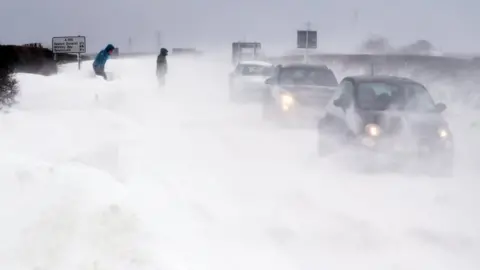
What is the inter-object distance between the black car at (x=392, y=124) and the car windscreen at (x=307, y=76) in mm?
4804

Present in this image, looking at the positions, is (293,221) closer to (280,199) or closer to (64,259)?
(280,199)

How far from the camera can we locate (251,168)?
10.0 metres

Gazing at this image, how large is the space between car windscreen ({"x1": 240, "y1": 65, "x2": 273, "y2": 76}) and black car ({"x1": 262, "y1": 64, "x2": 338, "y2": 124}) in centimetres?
848

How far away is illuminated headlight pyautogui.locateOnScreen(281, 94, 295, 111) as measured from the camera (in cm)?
1555

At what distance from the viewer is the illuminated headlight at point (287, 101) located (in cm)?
1555

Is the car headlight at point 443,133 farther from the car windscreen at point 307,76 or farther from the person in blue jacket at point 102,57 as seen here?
the person in blue jacket at point 102,57

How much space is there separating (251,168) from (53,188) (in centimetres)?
432

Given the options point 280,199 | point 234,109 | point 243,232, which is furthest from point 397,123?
point 234,109

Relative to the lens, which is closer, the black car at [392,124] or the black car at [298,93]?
the black car at [392,124]

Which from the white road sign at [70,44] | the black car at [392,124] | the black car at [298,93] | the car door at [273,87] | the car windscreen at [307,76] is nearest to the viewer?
the black car at [392,124]

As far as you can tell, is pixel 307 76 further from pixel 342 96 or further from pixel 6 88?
pixel 6 88

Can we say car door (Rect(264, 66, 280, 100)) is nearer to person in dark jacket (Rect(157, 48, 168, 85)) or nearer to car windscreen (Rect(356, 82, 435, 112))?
car windscreen (Rect(356, 82, 435, 112))

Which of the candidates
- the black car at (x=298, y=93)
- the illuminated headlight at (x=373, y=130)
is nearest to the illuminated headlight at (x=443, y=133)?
the illuminated headlight at (x=373, y=130)

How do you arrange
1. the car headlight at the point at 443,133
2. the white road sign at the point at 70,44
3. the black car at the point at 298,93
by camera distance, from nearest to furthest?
the car headlight at the point at 443,133, the black car at the point at 298,93, the white road sign at the point at 70,44
